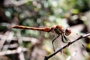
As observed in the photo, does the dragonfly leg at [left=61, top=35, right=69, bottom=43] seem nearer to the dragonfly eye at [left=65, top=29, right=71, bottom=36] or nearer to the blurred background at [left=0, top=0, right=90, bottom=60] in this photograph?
the dragonfly eye at [left=65, top=29, right=71, bottom=36]

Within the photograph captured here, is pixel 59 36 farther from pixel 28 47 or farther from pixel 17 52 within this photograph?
pixel 28 47

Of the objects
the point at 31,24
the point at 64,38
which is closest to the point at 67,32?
the point at 64,38

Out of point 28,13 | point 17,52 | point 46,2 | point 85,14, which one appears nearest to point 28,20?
point 28,13

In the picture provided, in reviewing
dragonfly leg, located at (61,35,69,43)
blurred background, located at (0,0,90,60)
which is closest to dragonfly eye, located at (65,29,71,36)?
dragonfly leg, located at (61,35,69,43)

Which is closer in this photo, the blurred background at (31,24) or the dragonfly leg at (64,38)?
the dragonfly leg at (64,38)

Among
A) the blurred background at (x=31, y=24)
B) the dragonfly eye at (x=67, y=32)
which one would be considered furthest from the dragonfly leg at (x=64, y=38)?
the blurred background at (x=31, y=24)

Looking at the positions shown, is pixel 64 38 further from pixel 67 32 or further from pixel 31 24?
pixel 31 24

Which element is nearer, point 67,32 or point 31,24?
point 67,32

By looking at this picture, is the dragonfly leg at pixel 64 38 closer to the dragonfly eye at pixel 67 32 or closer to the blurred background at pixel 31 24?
the dragonfly eye at pixel 67 32

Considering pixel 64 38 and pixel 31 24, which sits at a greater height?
pixel 64 38

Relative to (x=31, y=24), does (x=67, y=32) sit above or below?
above

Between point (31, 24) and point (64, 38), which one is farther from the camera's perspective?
point (31, 24)

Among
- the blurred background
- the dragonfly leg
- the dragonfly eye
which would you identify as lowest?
the blurred background
